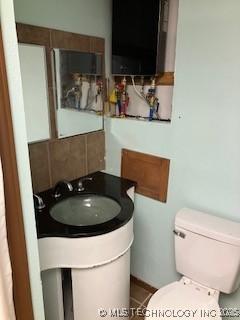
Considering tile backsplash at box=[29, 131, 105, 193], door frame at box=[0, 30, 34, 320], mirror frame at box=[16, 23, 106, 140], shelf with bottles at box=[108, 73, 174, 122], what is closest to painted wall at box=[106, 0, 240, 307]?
shelf with bottles at box=[108, 73, 174, 122]

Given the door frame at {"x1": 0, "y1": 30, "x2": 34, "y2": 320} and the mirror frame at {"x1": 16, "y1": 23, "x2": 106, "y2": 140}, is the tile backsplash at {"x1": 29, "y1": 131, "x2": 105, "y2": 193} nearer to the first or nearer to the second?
the mirror frame at {"x1": 16, "y1": 23, "x2": 106, "y2": 140}

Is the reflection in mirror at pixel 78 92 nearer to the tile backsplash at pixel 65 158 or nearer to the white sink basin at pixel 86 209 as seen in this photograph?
the tile backsplash at pixel 65 158

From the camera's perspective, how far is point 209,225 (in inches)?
57.2

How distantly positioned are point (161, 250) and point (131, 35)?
142 centimetres

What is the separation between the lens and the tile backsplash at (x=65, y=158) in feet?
5.15

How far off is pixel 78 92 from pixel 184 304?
1359 mm

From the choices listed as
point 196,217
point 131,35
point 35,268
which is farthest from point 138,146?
point 35,268

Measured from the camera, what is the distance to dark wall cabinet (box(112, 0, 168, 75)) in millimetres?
1584

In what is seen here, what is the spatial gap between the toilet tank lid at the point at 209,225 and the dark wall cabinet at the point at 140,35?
2.89 feet

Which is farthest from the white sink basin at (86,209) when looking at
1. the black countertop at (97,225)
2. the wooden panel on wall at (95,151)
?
the wooden panel on wall at (95,151)

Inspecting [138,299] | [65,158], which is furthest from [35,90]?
[138,299]

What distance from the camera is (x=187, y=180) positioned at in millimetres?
1630

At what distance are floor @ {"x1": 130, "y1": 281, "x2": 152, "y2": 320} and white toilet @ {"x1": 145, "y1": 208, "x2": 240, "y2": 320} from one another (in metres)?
0.48

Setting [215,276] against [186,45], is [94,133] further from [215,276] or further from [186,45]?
[215,276]
